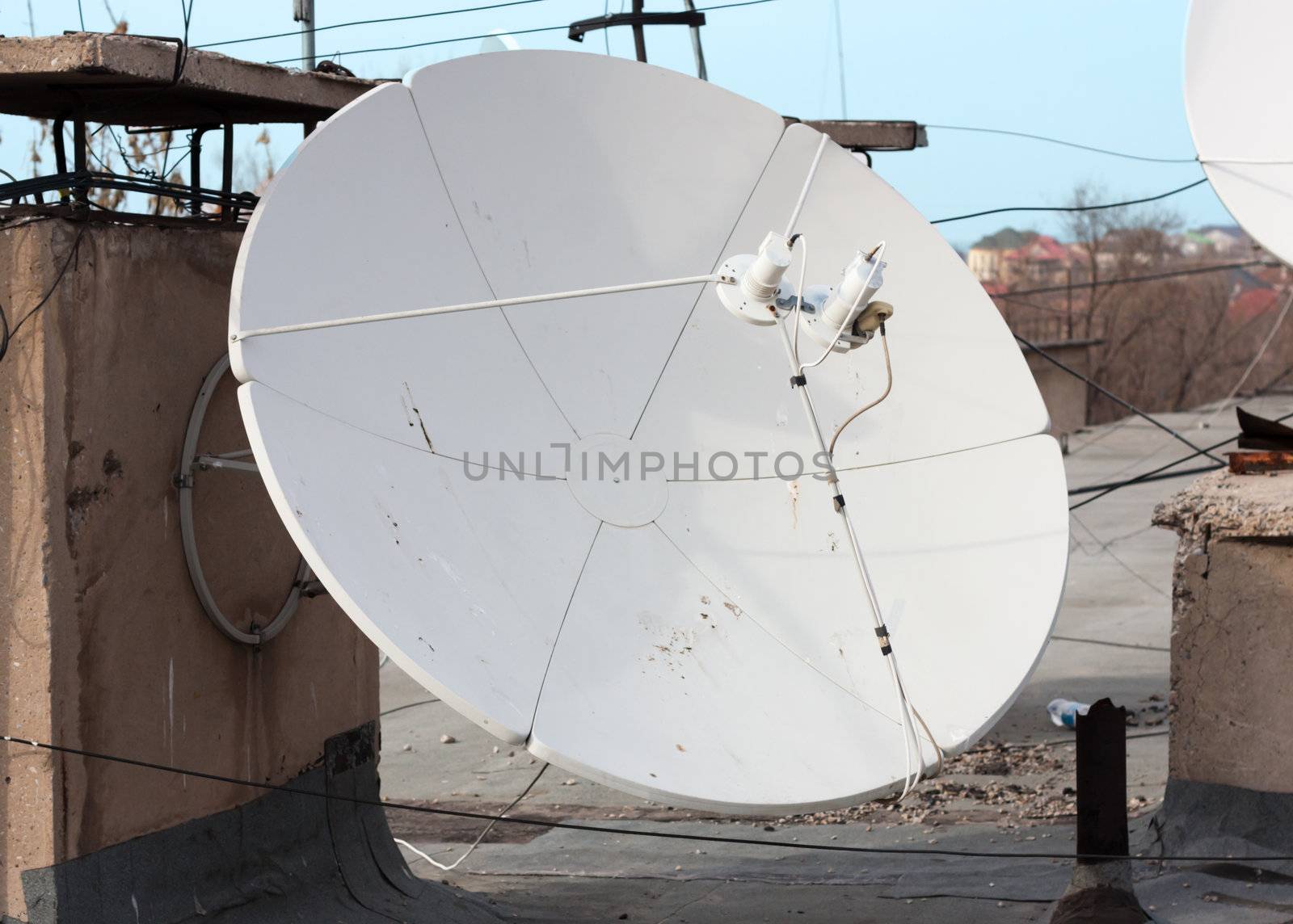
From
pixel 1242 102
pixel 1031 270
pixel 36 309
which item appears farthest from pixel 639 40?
pixel 1031 270

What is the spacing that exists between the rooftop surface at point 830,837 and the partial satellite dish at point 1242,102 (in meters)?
1.31

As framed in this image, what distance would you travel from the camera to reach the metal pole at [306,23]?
24.4 feet

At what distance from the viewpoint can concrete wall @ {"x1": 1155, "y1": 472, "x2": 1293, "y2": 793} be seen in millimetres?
5164

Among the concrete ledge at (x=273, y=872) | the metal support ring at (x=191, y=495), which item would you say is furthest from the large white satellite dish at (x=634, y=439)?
the concrete ledge at (x=273, y=872)

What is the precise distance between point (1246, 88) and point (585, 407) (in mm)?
3672

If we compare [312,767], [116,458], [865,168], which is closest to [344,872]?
[312,767]

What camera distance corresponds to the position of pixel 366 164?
3885 millimetres

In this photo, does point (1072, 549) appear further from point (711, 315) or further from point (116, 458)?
point (116, 458)

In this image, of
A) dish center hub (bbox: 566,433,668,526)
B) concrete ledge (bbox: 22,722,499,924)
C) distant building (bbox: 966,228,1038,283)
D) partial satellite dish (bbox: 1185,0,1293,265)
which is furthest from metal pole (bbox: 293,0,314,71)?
distant building (bbox: 966,228,1038,283)

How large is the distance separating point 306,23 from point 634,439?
4180mm

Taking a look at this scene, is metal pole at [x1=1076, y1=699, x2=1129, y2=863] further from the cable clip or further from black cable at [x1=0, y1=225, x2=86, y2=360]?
black cable at [x1=0, y1=225, x2=86, y2=360]

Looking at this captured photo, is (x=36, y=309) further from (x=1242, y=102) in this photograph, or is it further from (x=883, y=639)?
(x=1242, y=102)

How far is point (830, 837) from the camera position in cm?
629

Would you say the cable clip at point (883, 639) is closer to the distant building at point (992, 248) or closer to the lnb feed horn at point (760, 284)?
the lnb feed horn at point (760, 284)
